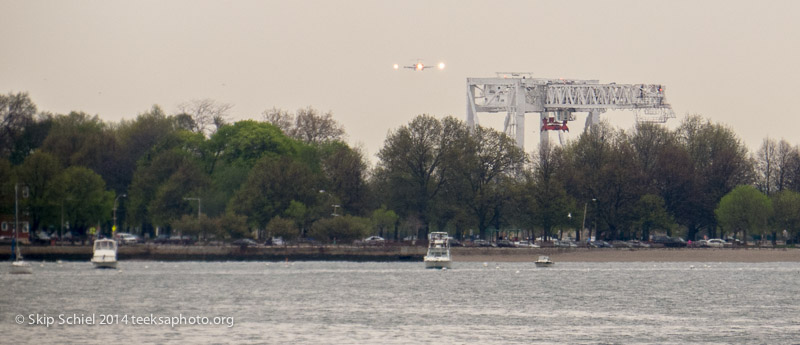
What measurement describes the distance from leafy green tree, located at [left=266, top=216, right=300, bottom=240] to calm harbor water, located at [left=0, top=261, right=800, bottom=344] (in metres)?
14.2

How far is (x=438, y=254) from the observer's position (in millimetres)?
132375

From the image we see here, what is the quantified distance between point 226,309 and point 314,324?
11.2 meters

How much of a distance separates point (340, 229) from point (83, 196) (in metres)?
29.3

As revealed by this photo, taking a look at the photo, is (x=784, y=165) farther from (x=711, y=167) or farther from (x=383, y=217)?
(x=383, y=217)

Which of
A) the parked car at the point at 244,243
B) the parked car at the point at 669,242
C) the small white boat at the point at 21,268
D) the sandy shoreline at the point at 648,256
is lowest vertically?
the small white boat at the point at 21,268

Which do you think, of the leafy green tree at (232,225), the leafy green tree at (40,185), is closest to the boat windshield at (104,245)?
the leafy green tree at (40,185)

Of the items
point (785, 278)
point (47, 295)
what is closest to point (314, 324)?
point (47, 295)

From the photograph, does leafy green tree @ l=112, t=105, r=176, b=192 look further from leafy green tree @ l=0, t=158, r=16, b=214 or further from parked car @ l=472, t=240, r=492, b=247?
parked car @ l=472, t=240, r=492, b=247

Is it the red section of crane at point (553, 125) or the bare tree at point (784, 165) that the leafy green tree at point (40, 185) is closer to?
the red section of crane at point (553, 125)

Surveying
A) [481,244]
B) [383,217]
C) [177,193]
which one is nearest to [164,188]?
[177,193]

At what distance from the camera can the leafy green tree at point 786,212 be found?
15512cm

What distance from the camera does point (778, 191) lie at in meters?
169

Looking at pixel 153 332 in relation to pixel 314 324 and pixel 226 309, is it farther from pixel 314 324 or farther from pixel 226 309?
pixel 226 309

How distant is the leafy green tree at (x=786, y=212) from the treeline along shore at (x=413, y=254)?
472cm
